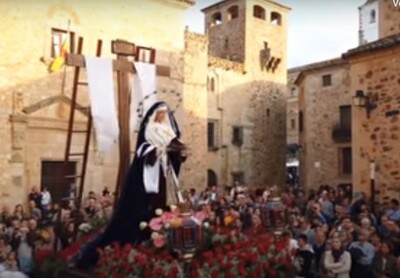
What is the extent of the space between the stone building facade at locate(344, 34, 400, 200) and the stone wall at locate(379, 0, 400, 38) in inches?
151

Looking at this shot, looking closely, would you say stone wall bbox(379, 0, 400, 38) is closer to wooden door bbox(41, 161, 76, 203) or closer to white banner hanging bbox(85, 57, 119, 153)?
wooden door bbox(41, 161, 76, 203)

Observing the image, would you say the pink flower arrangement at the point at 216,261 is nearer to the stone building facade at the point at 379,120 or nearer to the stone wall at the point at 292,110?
the stone building facade at the point at 379,120

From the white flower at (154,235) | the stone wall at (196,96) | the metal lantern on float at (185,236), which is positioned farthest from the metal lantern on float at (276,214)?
the stone wall at (196,96)

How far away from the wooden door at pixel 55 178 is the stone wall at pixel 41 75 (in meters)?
0.21

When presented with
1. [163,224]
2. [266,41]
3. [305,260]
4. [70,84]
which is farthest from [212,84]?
[163,224]

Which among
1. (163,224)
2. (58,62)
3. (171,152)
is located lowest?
(163,224)

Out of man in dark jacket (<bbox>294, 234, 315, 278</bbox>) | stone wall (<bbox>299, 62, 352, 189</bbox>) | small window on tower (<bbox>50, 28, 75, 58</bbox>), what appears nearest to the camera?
man in dark jacket (<bbox>294, 234, 315, 278</bbox>)

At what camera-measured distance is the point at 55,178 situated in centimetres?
1438

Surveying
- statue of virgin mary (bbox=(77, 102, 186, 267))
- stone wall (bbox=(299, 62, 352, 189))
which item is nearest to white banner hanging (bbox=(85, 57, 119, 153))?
statue of virgin mary (bbox=(77, 102, 186, 267))

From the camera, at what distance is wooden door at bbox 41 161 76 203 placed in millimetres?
14148

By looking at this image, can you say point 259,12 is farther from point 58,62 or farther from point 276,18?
point 58,62

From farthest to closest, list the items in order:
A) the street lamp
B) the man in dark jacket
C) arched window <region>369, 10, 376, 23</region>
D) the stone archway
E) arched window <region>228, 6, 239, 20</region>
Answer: arched window <region>369, 10, 376, 23</region>
arched window <region>228, 6, 239, 20</region>
the stone archway
the street lamp
the man in dark jacket

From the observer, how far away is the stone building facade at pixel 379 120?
11.8 m

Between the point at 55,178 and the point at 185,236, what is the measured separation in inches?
395
